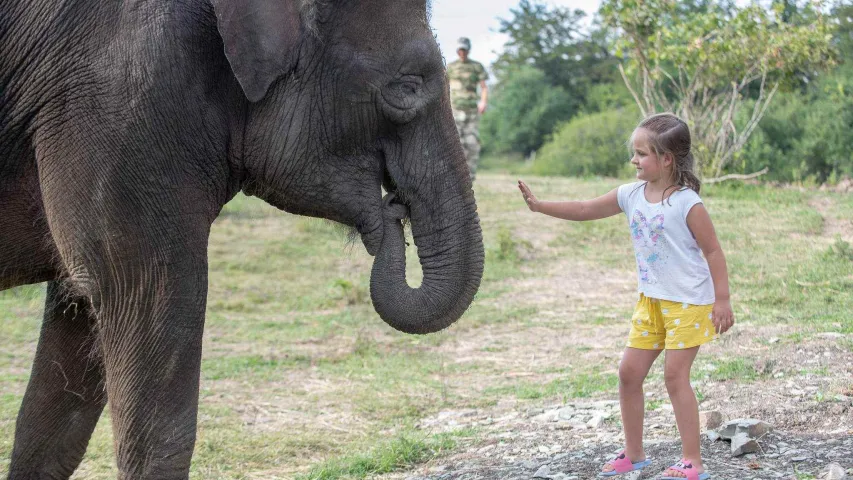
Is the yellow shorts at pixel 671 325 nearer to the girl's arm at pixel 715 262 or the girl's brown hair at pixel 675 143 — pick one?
the girl's arm at pixel 715 262

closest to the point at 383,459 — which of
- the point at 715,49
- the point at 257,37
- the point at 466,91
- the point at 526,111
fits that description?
the point at 257,37

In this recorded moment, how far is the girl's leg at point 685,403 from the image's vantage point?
3.82 m

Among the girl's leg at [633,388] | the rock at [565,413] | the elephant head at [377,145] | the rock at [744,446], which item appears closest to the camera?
the elephant head at [377,145]

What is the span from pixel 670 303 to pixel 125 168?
2.02 metres

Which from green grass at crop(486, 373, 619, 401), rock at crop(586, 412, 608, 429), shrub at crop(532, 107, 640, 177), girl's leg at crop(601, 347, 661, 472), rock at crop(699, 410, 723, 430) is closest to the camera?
girl's leg at crop(601, 347, 661, 472)

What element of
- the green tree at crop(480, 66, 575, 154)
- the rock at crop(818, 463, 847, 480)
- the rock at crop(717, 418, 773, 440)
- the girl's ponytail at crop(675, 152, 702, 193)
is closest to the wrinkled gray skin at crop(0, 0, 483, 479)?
the girl's ponytail at crop(675, 152, 702, 193)

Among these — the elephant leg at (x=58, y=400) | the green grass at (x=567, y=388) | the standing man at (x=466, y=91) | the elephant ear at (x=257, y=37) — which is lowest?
the green grass at (x=567, y=388)

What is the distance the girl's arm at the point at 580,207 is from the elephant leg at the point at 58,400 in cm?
186

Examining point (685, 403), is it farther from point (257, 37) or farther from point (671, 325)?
point (257, 37)

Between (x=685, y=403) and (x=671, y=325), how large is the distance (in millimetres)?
290

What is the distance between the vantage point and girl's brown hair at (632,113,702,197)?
3.85 meters

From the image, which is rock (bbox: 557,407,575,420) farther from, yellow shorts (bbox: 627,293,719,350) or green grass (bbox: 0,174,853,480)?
yellow shorts (bbox: 627,293,719,350)

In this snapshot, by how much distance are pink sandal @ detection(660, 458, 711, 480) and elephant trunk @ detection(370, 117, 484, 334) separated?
0.98m

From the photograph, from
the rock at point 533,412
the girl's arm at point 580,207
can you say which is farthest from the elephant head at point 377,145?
the rock at point 533,412
